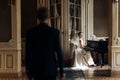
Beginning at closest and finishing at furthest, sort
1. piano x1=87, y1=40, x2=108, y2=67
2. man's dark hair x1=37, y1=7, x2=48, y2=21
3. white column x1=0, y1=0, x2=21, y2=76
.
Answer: man's dark hair x1=37, y1=7, x2=48, y2=21 → white column x1=0, y1=0, x2=21, y2=76 → piano x1=87, y1=40, x2=108, y2=67

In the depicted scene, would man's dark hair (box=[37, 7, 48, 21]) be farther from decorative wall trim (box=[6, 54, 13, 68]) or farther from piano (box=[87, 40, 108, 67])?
piano (box=[87, 40, 108, 67])

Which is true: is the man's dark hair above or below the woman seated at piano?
above

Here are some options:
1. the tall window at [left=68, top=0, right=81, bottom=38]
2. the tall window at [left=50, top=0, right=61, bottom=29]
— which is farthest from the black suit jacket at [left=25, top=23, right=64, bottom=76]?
the tall window at [left=68, top=0, right=81, bottom=38]

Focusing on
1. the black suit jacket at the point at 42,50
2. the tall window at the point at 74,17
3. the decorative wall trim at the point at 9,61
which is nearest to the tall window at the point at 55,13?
the tall window at the point at 74,17

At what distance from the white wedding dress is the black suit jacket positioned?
30.6 ft

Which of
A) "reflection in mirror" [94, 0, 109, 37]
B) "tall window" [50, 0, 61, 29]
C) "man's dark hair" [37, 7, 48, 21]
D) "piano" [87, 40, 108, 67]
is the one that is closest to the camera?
"man's dark hair" [37, 7, 48, 21]

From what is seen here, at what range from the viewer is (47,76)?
414 cm

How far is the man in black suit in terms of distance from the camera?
4148mm

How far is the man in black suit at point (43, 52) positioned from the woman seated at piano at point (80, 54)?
9.33 metres

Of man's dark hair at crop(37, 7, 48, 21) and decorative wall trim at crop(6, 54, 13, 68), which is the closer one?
Answer: man's dark hair at crop(37, 7, 48, 21)

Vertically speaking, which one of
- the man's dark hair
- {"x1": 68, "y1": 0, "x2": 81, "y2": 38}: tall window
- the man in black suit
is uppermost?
{"x1": 68, "y1": 0, "x2": 81, "y2": 38}: tall window

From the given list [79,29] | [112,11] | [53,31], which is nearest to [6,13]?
[112,11]

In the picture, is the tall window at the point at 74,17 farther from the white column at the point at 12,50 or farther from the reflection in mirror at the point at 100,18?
the white column at the point at 12,50

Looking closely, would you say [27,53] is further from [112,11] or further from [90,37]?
[90,37]
